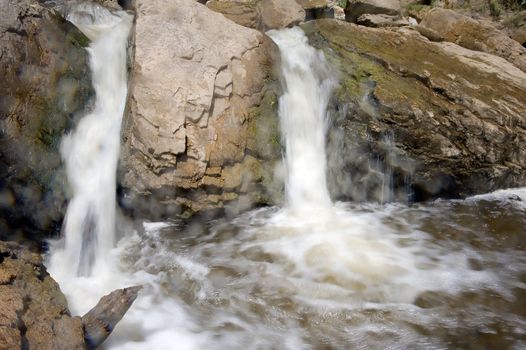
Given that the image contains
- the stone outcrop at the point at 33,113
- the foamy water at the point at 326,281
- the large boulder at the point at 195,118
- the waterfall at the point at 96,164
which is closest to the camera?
the foamy water at the point at 326,281

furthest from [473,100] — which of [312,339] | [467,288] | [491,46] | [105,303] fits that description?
[105,303]

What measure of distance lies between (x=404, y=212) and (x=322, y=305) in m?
2.72

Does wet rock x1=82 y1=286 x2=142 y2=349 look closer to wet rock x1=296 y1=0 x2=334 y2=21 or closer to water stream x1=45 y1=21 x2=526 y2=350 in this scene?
water stream x1=45 y1=21 x2=526 y2=350

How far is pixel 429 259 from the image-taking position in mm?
4852

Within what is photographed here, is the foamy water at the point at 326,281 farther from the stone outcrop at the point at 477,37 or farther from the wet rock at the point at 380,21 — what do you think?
the wet rock at the point at 380,21

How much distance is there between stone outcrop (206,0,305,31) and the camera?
7770mm

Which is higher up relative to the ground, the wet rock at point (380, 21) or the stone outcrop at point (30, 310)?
the wet rock at point (380, 21)

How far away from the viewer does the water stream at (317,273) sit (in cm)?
363

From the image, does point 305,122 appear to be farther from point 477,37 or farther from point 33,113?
point 477,37

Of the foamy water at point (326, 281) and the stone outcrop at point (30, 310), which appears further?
the foamy water at point (326, 281)

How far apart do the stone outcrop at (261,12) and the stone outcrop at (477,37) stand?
10.4ft

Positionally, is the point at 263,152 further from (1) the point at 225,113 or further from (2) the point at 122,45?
(2) the point at 122,45

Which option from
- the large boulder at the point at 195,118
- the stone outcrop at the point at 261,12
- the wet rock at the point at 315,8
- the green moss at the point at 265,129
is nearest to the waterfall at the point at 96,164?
the large boulder at the point at 195,118

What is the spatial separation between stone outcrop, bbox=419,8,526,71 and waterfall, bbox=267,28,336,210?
148 inches
